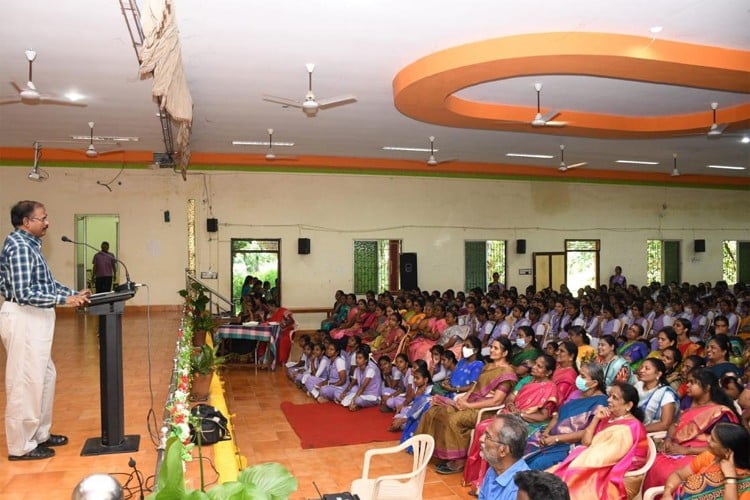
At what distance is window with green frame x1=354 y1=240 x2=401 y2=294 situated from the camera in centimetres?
1318

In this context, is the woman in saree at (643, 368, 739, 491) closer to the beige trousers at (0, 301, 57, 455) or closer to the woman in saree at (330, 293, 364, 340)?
the beige trousers at (0, 301, 57, 455)

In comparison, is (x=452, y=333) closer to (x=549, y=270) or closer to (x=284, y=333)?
(x=284, y=333)

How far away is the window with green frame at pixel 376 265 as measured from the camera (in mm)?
13180

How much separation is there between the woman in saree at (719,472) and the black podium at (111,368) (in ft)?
9.73

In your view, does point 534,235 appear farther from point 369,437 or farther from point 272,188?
point 369,437

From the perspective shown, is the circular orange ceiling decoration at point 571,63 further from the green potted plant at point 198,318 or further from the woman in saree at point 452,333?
the green potted plant at point 198,318

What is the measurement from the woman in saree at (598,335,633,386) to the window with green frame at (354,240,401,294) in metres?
8.03

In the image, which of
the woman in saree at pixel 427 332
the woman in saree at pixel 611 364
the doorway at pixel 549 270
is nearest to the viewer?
the woman in saree at pixel 611 364

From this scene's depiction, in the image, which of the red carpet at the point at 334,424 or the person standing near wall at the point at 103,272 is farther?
the person standing near wall at the point at 103,272

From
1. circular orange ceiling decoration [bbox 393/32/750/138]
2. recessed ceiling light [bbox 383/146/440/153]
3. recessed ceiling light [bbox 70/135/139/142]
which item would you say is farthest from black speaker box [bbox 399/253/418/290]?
circular orange ceiling decoration [bbox 393/32/750/138]

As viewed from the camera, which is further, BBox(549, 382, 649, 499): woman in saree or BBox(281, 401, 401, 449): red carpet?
BBox(281, 401, 401, 449): red carpet

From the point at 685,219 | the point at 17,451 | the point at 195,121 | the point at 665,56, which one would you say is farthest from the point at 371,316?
the point at 685,219

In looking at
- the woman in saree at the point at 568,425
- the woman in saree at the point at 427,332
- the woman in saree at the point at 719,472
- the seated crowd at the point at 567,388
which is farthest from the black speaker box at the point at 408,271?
the woman in saree at the point at 719,472

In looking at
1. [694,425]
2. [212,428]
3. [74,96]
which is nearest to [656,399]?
[694,425]
